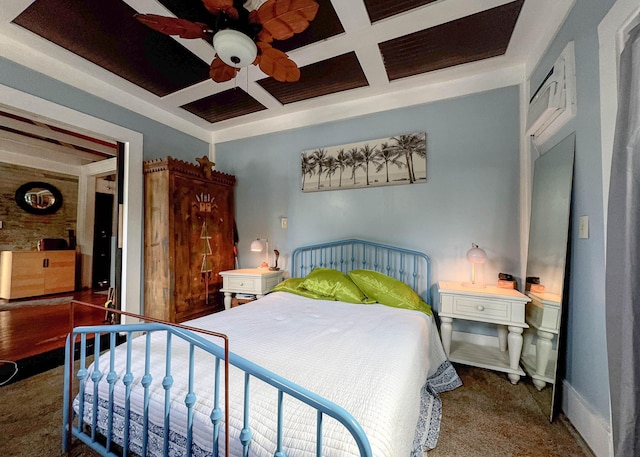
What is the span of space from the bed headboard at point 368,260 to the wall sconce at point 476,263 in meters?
0.40

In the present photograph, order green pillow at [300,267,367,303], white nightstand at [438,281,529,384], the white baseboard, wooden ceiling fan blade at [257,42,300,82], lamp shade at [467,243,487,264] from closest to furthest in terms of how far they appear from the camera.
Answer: the white baseboard, wooden ceiling fan blade at [257,42,300,82], white nightstand at [438,281,529,384], lamp shade at [467,243,487,264], green pillow at [300,267,367,303]

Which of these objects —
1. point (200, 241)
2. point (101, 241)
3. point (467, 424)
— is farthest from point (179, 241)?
point (101, 241)

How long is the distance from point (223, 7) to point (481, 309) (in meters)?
2.77

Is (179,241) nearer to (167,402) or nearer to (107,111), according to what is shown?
(107,111)

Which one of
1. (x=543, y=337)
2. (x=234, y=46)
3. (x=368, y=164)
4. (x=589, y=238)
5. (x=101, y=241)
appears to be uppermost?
(x=234, y=46)

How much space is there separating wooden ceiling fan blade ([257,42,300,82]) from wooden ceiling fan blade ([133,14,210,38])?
33 centimetres

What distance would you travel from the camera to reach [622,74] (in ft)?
3.69

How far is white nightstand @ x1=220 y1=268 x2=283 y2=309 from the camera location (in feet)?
9.92

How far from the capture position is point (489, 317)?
2096mm

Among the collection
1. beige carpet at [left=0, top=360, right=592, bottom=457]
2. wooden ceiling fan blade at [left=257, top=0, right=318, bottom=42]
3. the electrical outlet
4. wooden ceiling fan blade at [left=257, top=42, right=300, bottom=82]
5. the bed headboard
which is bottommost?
beige carpet at [left=0, top=360, right=592, bottom=457]

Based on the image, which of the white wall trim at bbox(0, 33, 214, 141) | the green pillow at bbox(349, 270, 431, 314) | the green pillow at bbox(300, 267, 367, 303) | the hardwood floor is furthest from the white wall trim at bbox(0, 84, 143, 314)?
the green pillow at bbox(349, 270, 431, 314)

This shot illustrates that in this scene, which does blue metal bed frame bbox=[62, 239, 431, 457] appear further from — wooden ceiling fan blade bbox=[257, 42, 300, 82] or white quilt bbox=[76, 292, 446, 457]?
wooden ceiling fan blade bbox=[257, 42, 300, 82]

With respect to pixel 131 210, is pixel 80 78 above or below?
above

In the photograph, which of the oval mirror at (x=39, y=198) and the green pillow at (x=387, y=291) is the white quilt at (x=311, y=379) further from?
the oval mirror at (x=39, y=198)
